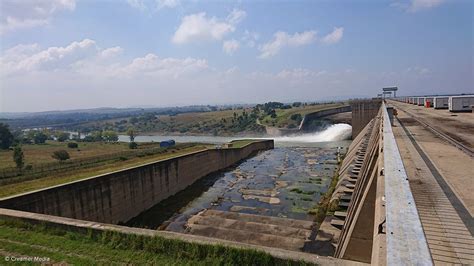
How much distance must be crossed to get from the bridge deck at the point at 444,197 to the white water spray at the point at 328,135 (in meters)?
58.5

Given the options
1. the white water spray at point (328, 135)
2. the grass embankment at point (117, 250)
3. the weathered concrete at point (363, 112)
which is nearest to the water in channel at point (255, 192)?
the grass embankment at point (117, 250)

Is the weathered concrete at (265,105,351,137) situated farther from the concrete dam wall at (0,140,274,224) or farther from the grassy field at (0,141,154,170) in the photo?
the concrete dam wall at (0,140,274,224)

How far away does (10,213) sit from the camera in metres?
9.94

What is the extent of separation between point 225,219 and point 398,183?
17.0 m

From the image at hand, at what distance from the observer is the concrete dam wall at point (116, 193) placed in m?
15.9

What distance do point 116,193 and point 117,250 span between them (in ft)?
45.9

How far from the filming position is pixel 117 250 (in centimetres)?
749

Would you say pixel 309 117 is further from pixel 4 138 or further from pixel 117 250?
pixel 117 250

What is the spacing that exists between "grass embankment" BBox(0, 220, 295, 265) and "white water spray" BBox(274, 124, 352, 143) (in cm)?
6555

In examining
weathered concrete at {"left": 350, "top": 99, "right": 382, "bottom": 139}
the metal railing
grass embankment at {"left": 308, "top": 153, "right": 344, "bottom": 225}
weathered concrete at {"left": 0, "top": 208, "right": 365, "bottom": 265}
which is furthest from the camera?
weathered concrete at {"left": 350, "top": 99, "right": 382, "bottom": 139}

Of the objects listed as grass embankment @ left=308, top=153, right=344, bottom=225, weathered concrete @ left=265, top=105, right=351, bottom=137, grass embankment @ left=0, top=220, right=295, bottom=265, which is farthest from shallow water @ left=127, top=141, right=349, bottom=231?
weathered concrete @ left=265, top=105, right=351, bottom=137

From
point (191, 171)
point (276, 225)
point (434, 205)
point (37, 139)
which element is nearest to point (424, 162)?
point (434, 205)

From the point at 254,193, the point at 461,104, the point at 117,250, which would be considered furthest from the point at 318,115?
the point at 117,250

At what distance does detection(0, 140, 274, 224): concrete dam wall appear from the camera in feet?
52.1
